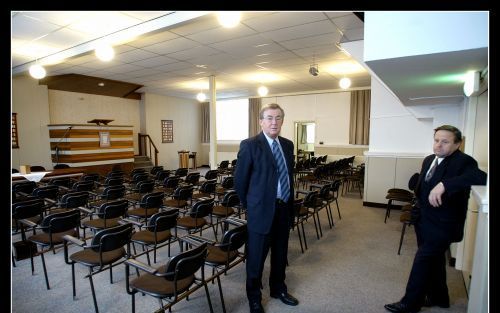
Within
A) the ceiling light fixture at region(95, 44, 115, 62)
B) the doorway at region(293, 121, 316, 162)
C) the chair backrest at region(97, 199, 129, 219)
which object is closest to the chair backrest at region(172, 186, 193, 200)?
the chair backrest at region(97, 199, 129, 219)

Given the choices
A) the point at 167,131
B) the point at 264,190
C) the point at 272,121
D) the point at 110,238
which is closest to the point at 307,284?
the point at 264,190

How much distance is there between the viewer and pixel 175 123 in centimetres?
1198

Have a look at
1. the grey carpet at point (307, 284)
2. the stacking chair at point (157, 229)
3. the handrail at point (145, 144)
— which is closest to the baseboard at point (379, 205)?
the grey carpet at point (307, 284)

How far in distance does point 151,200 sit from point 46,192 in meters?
1.95

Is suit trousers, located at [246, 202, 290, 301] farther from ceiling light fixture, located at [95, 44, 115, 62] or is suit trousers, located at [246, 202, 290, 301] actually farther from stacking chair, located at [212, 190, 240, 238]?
ceiling light fixture, located at [95, 44, 115, 62]

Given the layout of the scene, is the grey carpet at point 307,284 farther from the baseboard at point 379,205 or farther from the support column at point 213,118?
the support column at point 213,118

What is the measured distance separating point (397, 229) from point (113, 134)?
27.9ft

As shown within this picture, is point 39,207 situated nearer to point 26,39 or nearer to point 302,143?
point 26,39

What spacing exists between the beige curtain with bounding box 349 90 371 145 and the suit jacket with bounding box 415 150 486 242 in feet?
25.7

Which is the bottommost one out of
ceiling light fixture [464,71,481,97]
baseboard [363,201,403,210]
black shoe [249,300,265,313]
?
baseboard [363,201,403,210]

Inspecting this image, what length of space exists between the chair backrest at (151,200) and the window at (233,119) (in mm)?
8504

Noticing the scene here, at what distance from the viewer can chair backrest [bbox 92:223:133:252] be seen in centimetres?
223

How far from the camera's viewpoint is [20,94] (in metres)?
7.44

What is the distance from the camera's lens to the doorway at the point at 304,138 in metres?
10.8
